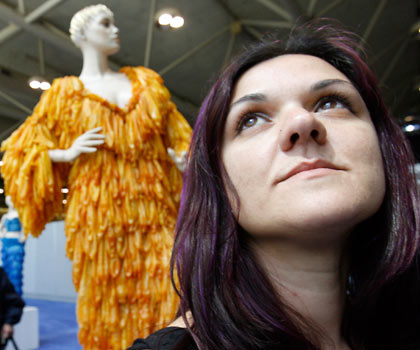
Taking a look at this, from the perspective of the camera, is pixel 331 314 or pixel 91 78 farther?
pixel 91 78

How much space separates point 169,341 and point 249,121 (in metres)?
0.33

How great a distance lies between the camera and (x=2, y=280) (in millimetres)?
1658

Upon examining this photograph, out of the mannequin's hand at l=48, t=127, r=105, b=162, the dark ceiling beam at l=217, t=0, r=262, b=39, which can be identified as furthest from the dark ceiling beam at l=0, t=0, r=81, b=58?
the mannequin's hand at l=48, t=127, r=105, b=162

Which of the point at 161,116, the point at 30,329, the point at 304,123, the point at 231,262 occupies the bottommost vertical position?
the point at 30,329

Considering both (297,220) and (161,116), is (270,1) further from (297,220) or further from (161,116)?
(297,220)

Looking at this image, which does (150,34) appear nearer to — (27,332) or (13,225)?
(13,225)

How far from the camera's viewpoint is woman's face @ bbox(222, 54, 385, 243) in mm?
490

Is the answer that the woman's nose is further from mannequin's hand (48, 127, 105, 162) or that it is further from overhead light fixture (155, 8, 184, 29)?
overhead light fixture (155, 8, 184, 29)

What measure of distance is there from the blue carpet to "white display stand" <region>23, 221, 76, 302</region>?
0.52 feet

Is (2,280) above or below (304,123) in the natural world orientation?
below

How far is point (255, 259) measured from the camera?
1.90ft

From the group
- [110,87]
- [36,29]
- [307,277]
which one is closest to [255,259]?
[307,277]

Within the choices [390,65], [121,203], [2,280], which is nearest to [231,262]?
[121,203]

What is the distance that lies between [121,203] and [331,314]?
98cm
